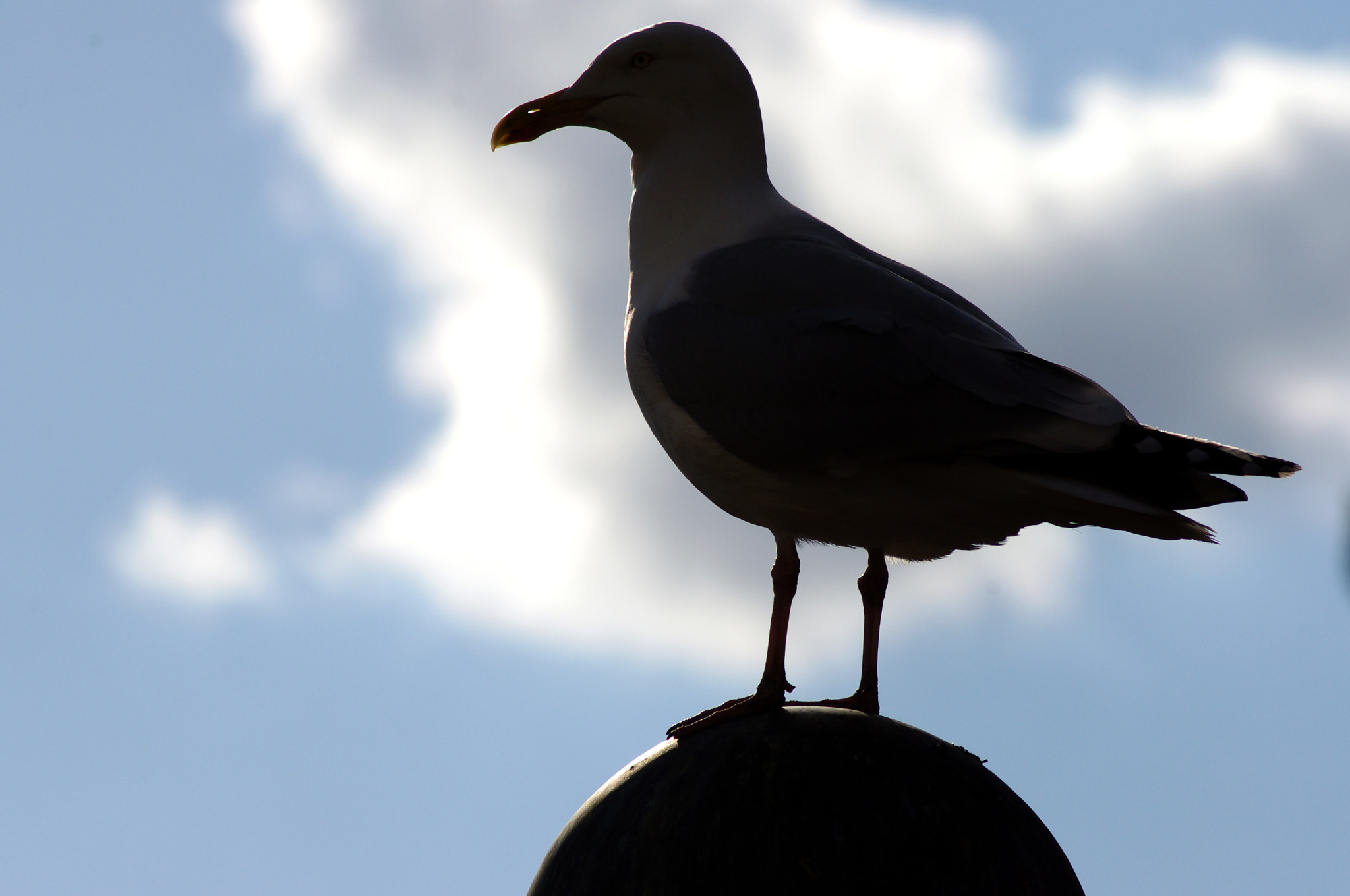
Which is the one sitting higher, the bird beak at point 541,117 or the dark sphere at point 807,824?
the bird beak at point 541,117

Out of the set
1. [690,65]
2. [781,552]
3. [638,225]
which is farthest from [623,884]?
[690,65]

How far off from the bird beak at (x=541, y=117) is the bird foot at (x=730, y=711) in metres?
3.07

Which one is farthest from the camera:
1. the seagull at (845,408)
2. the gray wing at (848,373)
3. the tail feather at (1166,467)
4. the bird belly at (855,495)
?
the bird belly at (855,495)

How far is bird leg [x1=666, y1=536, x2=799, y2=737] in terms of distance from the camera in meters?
5.85

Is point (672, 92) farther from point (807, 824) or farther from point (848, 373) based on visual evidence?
point (807, 824)

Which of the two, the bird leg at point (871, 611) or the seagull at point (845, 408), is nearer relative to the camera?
the seagull at point (845, 408)

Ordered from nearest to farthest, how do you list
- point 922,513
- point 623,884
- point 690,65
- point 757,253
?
point 623,884, point 922,513, point 757,253, point 690,65

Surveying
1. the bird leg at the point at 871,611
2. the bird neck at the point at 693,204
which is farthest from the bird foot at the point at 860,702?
the bird neck at the point at 693,204

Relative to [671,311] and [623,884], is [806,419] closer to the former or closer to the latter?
A: [671,311]

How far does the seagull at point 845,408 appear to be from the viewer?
5.36 metres

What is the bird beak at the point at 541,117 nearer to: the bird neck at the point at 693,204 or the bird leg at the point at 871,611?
the bird neck at the point at 693,204

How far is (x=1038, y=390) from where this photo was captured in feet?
18.1

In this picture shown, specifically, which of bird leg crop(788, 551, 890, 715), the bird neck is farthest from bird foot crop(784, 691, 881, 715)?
the bird neck

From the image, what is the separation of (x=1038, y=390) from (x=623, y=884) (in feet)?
8.29
